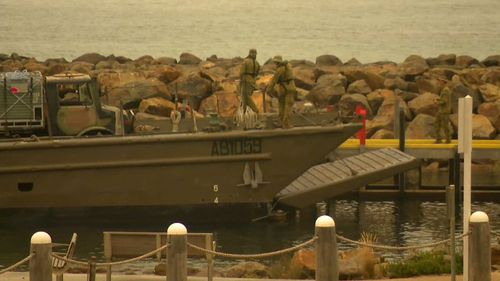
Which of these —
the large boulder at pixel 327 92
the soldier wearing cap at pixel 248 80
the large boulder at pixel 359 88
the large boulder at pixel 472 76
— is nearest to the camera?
the soldier wearing cap at pixel 248 80

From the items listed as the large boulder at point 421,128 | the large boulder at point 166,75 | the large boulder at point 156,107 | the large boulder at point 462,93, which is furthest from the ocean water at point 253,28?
the large boulder at point 156,107

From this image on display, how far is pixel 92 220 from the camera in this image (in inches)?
1000

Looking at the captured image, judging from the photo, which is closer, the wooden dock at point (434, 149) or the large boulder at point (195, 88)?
the wooden dock at point (434, 149)

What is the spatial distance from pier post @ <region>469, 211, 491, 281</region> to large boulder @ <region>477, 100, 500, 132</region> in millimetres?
19044

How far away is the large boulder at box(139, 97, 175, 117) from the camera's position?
32.3m

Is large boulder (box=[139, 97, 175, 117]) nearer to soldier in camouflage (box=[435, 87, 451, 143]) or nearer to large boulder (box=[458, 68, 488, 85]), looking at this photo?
soldier in camouflage (box=[435, 87, 451, 143])

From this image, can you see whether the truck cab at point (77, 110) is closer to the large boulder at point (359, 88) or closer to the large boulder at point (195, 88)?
the large boulder at point (195, 88)

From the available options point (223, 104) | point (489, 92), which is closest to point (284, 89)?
point (223, 104)

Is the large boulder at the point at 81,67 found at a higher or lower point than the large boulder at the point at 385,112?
higher

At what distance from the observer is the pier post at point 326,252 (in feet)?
49.2

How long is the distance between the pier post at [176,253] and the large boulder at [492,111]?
20167 millimetres

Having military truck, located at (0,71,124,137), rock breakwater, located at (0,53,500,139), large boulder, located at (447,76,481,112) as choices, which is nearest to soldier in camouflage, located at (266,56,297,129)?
military truck, located at (0,71,124,137)

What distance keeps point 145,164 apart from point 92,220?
1610mm

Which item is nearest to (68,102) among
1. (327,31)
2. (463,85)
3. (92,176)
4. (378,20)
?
(92,176)
